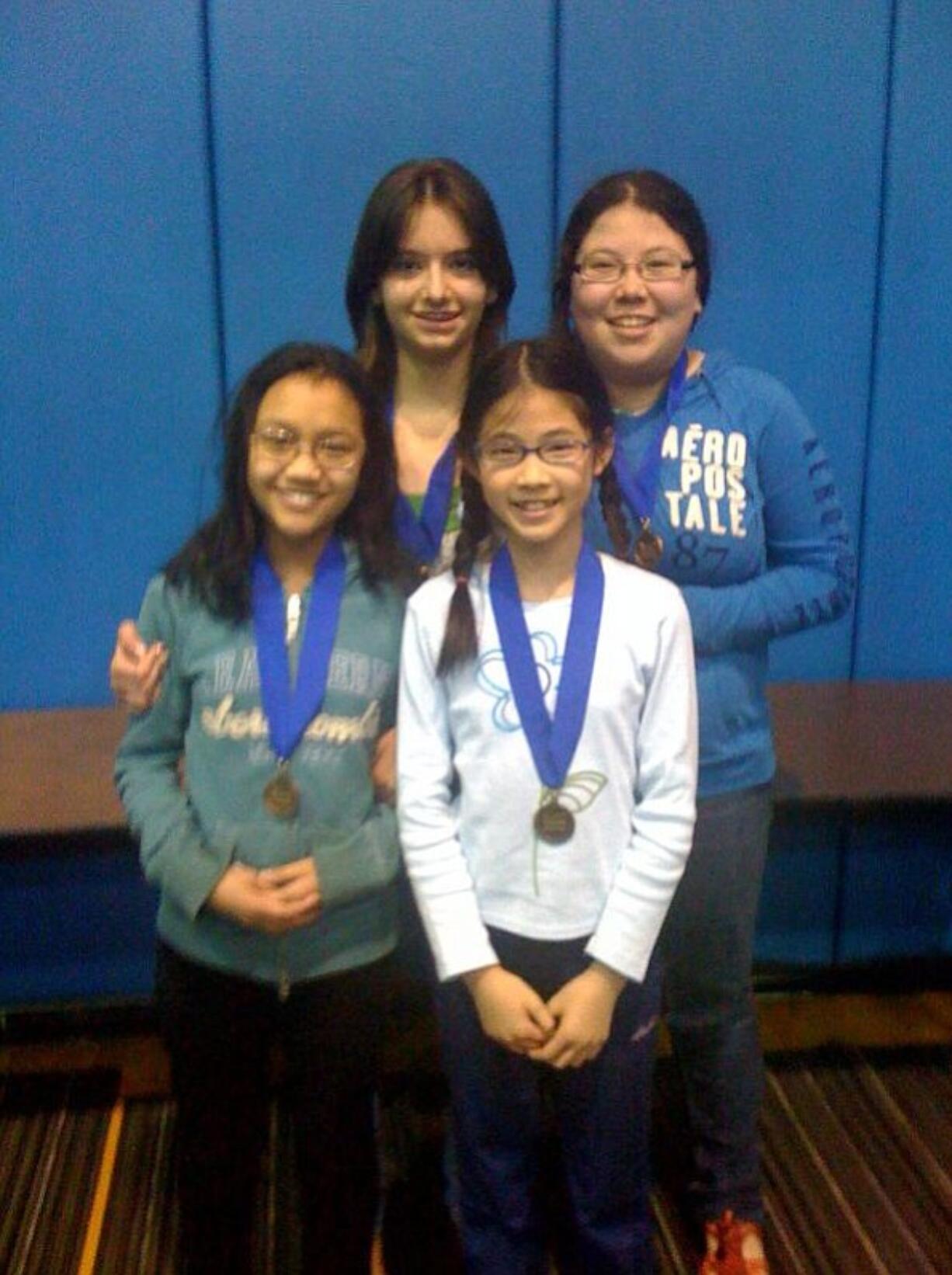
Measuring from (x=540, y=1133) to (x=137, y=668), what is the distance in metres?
0.78

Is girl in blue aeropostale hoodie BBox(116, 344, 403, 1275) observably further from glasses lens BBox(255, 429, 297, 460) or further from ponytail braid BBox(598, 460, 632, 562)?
ponytail braid BBox(598, 460, 632, 562)

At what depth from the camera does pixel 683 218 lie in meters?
1.44

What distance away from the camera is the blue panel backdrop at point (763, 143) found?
6.93 feet

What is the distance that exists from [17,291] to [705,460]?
53.7 inches

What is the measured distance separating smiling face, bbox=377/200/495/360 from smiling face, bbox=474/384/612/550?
24 centimetres

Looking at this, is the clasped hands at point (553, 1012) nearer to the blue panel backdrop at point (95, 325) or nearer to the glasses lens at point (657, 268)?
the glasses lens at point (657, 268)

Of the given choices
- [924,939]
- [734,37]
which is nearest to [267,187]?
[734,37]

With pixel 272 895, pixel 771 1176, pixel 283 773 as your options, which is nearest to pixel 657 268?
pixel 283 773

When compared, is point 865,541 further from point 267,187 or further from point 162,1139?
point 162,1139

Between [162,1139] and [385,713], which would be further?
[162,1139]

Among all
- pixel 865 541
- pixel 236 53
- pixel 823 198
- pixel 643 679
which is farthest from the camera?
pixel 865 541

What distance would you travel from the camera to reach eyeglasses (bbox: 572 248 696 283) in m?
1.43

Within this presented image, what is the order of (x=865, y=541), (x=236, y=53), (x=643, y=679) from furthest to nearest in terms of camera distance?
(x=865, y=541) < (x=236, y=53) < (x=643, y=679)

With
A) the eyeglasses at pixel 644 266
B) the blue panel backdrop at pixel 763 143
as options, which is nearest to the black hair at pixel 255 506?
the eyeglasses at pixel 644 266
